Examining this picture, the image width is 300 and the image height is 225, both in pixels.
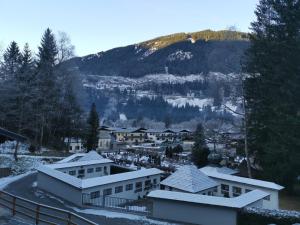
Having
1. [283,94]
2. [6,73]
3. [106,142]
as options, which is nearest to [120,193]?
[283,94]

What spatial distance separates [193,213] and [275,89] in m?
20.4

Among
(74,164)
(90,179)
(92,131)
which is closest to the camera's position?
(90,179)

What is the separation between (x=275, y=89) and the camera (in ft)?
132

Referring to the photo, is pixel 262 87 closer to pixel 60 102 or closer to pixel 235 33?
pixel 235 33

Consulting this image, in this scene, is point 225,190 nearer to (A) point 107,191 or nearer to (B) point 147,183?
(B) point 147,183

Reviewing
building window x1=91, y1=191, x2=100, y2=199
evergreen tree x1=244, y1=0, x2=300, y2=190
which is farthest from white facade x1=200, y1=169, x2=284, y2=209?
building window x1=91, y1=191, x2=100, y2=199

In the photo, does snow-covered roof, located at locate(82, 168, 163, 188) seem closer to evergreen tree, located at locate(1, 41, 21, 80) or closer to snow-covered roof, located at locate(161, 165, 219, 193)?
snow-covered roof, located at locate(161, 165, 219, 193)

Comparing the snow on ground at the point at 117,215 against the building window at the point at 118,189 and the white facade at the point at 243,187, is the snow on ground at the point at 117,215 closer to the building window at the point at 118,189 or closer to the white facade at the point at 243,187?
the building window at the point at 118,189

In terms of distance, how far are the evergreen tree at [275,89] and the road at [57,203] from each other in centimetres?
1690

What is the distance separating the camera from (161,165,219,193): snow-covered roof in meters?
32.6

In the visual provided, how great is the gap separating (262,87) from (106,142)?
67.9 meters

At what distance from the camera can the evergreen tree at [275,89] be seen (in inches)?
1444

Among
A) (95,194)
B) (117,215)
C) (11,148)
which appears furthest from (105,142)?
(117,215)

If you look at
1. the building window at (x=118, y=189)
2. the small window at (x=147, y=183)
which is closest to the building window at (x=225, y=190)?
the small window at (x=147, y=183)
